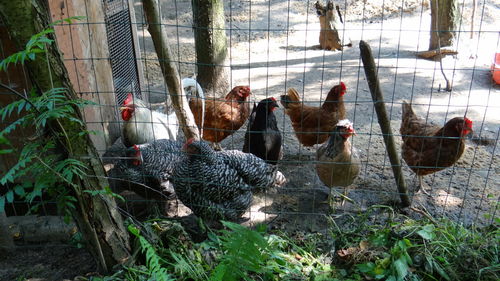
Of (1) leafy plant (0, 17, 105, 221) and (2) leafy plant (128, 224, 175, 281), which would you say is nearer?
(1) leafy plant (0, 17, 105, 221)

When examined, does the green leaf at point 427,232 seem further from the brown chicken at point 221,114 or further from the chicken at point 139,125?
the chicken at point 139,125

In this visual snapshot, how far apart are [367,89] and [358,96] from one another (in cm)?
46

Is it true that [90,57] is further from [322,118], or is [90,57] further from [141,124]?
[322,118]

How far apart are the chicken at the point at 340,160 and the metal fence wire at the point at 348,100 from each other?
11cm

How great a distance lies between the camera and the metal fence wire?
4.30 m

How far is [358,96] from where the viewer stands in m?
7.16

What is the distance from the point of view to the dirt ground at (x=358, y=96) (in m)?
4.02

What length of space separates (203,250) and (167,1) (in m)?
10.6

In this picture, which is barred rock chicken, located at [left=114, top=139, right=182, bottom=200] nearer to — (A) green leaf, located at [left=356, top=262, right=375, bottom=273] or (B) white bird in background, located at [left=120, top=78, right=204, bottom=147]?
(B) white bird in background, located at [left=120, top=78, right=204, bottom=147]

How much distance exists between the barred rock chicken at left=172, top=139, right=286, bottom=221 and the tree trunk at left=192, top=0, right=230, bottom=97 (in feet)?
6.91

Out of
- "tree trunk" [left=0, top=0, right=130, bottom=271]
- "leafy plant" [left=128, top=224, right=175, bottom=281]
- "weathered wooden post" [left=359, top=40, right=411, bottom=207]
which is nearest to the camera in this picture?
"tree trunk" [left=0, top=0, right=130, bottom=271]

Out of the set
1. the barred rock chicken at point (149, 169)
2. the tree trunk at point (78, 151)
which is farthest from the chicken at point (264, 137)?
the tree trunk at point (78, 151)

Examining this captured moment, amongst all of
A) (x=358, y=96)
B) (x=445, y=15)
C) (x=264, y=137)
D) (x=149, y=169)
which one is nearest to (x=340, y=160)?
(x=264, y=137)

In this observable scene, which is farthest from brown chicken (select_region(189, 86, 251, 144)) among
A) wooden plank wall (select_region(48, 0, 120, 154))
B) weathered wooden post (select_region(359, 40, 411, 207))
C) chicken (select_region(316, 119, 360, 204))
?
weathered wooden post (select_region(359, 40, 411, 207))
